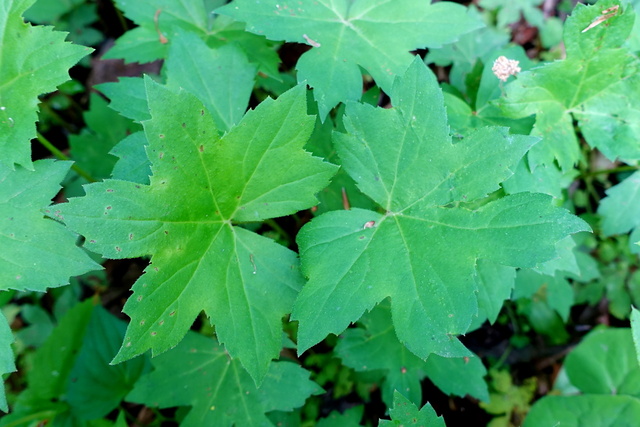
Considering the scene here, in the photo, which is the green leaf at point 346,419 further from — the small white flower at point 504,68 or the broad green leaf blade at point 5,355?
the small white flower at point 504,68

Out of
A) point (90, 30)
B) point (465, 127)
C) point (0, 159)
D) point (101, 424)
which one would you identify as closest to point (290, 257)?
point (465, 127)

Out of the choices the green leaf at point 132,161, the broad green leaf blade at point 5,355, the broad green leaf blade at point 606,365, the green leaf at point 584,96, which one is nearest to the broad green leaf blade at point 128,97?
the green leaf at point 132,161

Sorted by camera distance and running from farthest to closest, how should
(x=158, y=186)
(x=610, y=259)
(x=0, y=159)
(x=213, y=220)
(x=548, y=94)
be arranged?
1. (x=610, y=259)
2. (x=548, y=94)
3. (x=0, y=159)
4. (x=213, y=220)
5. (x=158, y=186)

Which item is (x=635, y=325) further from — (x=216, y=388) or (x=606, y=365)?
(x=216, y=388)

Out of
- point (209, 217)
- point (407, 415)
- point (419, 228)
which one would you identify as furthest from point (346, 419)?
point (209, 217)

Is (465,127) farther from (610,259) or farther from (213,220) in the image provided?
(610,259)

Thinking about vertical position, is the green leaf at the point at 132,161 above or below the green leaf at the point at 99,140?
above
